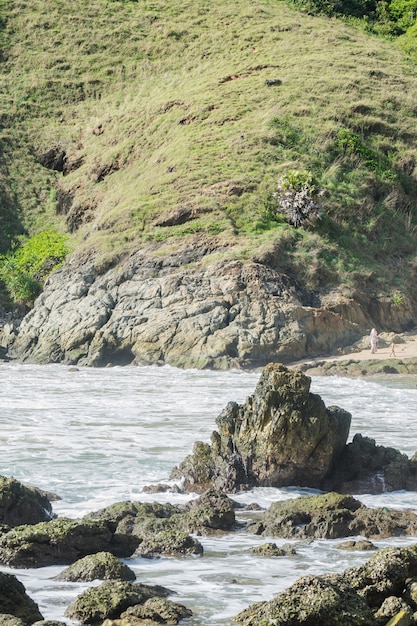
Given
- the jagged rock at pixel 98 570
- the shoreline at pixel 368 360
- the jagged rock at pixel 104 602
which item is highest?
the jagged rock at pixel 104 602

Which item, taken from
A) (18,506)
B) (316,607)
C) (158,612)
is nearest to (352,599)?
(316,607)

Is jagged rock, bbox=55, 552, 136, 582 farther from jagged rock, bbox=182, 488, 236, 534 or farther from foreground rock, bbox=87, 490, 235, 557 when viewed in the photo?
jagged rock, bbox=182, 488, 236, 534

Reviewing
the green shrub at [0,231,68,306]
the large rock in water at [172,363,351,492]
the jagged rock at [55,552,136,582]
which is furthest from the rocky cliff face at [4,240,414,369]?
the jagged rock at [55,552,136,582]

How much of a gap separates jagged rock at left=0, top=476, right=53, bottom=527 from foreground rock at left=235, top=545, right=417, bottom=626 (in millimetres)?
4235

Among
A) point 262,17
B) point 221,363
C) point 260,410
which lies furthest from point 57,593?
point 262,17

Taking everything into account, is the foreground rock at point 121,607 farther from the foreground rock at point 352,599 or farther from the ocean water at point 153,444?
the foreground rock at point 352,599

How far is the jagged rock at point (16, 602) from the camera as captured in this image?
24.7 ft

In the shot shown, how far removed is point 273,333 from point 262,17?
35699 millimetres

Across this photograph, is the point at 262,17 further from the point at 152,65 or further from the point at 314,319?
the point at 314,319

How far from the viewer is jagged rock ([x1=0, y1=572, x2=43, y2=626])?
752 cm

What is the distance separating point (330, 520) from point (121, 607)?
4.12 metres

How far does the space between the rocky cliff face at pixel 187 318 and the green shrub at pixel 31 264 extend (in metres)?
4.59

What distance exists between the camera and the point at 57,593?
348 inches

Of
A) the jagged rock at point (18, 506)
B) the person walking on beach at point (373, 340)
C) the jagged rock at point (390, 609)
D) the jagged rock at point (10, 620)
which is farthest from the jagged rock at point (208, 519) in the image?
the person walking on beach at point (373, 340)
